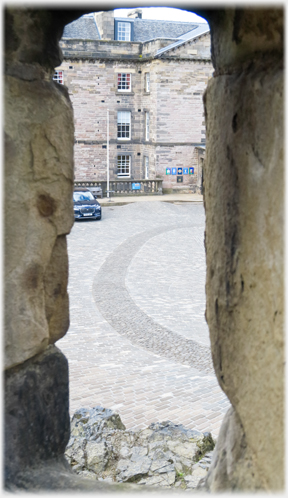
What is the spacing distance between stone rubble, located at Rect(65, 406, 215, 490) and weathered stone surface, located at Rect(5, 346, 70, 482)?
41.9 inches

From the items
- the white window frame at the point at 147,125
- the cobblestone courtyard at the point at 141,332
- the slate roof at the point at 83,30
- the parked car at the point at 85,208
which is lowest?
the cobblestone courtyard at the point at 141,332

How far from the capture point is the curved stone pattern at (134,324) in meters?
10.2

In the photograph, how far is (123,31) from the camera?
1475 inches

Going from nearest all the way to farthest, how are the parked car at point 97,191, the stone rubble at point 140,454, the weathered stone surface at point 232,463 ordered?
the weathered stone surface at point 232,463 → the stone rubble at point 140,454 → the parked car at point 97,191

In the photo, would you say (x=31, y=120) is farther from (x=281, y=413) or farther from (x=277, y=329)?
(x=281, y=413)

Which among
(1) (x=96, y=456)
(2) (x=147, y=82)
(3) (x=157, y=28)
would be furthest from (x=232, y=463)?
(3) (x=157, y=28)

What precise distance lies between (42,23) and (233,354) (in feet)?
6.73

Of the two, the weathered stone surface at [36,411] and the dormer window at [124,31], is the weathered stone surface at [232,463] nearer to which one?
the weathered stone surface at [36,411]

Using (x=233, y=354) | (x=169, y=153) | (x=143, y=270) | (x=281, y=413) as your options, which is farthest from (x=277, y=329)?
(x=169, y=153)

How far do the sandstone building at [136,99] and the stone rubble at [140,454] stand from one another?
28.6 meters

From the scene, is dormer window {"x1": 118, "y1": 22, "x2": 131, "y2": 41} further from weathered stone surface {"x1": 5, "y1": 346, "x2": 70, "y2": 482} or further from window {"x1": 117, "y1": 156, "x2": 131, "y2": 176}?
weathered stone surface {"x1": 5, "y1": 346, "x2": 70, "y2": 482}

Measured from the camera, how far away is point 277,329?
254 centimetres

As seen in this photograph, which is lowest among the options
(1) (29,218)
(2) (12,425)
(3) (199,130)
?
(2) (12,425)

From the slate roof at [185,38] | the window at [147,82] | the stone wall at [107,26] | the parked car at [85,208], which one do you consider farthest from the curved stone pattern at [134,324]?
the stone wall at [107,26]
